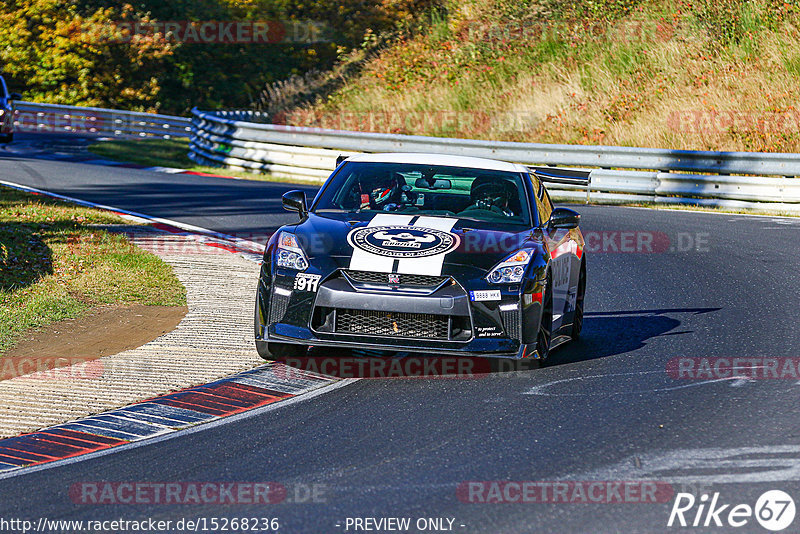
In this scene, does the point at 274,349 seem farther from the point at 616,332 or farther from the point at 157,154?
the point at 157,154

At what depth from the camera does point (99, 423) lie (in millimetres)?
6773

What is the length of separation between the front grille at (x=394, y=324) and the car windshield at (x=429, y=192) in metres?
1.28

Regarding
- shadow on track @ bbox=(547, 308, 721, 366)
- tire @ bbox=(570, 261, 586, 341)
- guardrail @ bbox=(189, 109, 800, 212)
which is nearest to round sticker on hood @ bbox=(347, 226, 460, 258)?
shadow on track @ bbox=(547, 308, 721, 366)

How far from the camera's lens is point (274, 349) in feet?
27.2

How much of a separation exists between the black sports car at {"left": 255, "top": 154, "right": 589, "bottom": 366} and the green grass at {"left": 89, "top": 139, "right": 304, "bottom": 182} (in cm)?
1552

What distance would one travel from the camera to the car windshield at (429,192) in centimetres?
885

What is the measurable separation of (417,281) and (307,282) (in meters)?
0.74

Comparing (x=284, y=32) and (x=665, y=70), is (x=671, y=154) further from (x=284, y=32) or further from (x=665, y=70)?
(x=284, y=32)

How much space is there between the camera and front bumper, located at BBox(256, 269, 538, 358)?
7.59 metres

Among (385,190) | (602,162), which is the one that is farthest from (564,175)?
(602,162)

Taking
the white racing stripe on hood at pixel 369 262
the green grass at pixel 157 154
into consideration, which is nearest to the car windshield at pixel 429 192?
the white racing stripe on hood at pixel 369 262

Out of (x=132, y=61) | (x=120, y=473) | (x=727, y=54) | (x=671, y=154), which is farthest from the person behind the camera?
(x=132, y=61)

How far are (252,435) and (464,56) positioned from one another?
28237mm

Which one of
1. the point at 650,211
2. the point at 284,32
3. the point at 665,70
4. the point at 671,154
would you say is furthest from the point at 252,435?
the point at 284,32
